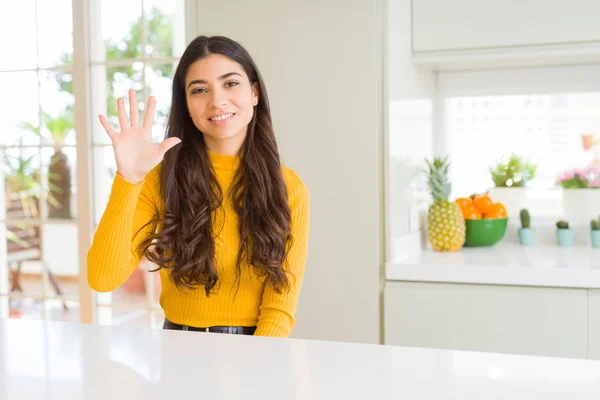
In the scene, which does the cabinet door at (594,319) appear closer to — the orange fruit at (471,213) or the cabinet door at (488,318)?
the cabinet door at (488,318)

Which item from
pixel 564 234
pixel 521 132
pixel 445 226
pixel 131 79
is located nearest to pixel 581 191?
pixel 564 234

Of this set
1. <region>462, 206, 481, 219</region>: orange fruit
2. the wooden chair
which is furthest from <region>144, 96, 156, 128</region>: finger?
the wooden chair

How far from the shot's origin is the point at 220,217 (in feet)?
5.57

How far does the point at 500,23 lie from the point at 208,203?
56.1 inches

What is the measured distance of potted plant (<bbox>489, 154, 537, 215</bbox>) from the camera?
9.84 ft

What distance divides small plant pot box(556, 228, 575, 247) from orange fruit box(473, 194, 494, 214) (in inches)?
12.3

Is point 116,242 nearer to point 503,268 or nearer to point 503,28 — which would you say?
point 503,268

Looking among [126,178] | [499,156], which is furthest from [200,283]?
[499,156]

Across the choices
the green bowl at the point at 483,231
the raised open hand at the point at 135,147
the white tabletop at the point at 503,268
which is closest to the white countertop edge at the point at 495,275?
the white tabletop at the point at 503,268

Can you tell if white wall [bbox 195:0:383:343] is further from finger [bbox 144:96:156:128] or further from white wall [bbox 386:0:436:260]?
finger [bbox 144:96:156:128]

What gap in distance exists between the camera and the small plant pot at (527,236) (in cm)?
289

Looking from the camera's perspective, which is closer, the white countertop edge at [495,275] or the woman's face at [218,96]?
the woman's face at [218,96]

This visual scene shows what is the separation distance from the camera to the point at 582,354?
2.22 metres

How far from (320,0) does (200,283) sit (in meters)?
1.21
